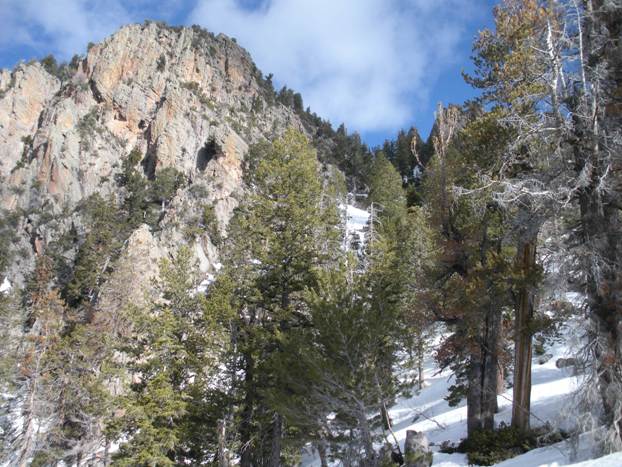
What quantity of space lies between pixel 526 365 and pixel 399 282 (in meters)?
4.77

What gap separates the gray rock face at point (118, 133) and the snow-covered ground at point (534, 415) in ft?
107

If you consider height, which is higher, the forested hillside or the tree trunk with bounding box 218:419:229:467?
the forested hillside

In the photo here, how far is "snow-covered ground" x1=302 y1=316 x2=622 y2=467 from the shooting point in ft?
29.6

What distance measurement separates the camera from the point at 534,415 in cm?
1209

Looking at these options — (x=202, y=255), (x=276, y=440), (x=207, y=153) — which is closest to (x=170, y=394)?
(x=276, y=440)

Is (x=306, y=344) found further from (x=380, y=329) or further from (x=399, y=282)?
(x=399, y=282)

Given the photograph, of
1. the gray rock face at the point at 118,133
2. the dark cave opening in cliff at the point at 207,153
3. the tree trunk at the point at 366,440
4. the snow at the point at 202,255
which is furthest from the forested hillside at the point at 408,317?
the dark cave opening in cliff at the point at 207,153

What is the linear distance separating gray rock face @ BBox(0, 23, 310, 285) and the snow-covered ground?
3254 centimetres

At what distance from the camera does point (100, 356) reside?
2180 centimetres

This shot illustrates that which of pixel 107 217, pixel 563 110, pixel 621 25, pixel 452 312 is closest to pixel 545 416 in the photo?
pixel 452 312

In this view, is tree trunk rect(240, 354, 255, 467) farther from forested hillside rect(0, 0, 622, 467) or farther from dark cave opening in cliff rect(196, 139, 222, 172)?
dark cave opening in cliff rect(196, 139, 222, 172)

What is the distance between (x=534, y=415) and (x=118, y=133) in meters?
70.9

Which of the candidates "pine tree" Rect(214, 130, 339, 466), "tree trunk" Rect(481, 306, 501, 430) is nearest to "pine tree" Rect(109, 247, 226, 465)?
"pine tree" Rect(214, 130, 339, 466)

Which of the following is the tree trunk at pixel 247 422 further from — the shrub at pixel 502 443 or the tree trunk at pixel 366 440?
the shrub at pixel 502 443
